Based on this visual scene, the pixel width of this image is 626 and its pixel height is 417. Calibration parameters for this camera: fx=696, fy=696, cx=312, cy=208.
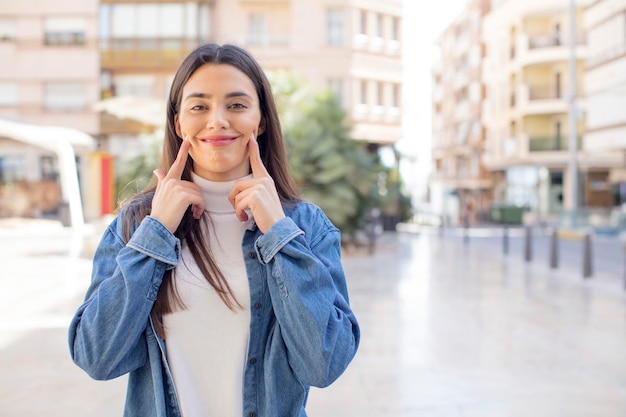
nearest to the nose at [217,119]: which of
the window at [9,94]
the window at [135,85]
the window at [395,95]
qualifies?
the window at [395,95]

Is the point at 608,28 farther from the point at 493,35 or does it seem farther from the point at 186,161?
the point at 186,161

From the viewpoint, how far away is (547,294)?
995cm

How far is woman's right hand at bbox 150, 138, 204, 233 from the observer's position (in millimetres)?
1643

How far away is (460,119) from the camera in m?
55.2

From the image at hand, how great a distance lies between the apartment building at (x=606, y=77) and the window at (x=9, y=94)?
83.1 feet

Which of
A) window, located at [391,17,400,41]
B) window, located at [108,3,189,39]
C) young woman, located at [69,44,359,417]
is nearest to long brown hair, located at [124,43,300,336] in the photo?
young woman, located at [69,44,359,417]

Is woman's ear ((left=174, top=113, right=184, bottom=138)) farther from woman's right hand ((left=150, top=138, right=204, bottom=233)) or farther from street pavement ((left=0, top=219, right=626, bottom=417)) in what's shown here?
street pavement ((left=0, top=219, right=626, bottom=417))

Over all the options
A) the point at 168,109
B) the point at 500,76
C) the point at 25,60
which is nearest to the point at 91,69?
the point at 25,60

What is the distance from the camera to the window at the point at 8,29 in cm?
3241

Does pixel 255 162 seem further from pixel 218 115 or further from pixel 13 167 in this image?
pixel 13 167

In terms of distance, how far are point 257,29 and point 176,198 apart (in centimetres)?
2852

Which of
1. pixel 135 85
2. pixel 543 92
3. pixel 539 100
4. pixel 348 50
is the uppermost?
pixel 543 92

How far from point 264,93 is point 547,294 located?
353 inches

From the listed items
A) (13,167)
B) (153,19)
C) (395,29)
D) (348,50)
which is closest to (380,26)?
(395,29)
